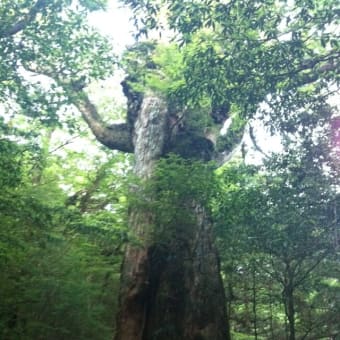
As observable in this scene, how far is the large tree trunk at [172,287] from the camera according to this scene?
6.12 meters

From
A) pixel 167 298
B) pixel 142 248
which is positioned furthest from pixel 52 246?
pixel 167 298

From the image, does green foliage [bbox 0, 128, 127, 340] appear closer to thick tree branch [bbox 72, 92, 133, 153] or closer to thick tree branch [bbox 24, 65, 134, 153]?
thick tree branch [bbox 24, 65, 134, 153]

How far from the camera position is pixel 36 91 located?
7.34 metres

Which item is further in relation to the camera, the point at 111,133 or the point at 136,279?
the point at 111,133

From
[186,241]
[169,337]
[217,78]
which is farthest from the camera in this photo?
[186,241]

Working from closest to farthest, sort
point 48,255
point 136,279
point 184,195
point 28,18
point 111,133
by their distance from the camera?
point 184,195 → point 136,279 → point 48,255 → point 28,18 → point 111,133

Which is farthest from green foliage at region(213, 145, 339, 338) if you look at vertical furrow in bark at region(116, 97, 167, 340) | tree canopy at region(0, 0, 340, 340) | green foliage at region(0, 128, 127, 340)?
green foliage at region(0, 128, 127, 340)

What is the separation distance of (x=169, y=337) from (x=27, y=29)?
5132 mm

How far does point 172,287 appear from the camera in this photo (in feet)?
21.4

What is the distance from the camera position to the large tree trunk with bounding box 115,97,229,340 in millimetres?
6125

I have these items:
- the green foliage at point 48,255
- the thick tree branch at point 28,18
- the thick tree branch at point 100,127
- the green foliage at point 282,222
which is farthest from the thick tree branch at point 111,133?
the green foliage at point 282,222

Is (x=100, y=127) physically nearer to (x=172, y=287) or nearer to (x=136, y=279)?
(x=136, y=279)

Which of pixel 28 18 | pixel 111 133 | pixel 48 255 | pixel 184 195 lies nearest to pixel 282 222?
pixel 184 195

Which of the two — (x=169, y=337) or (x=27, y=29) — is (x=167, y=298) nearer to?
(x=169, y=337)
